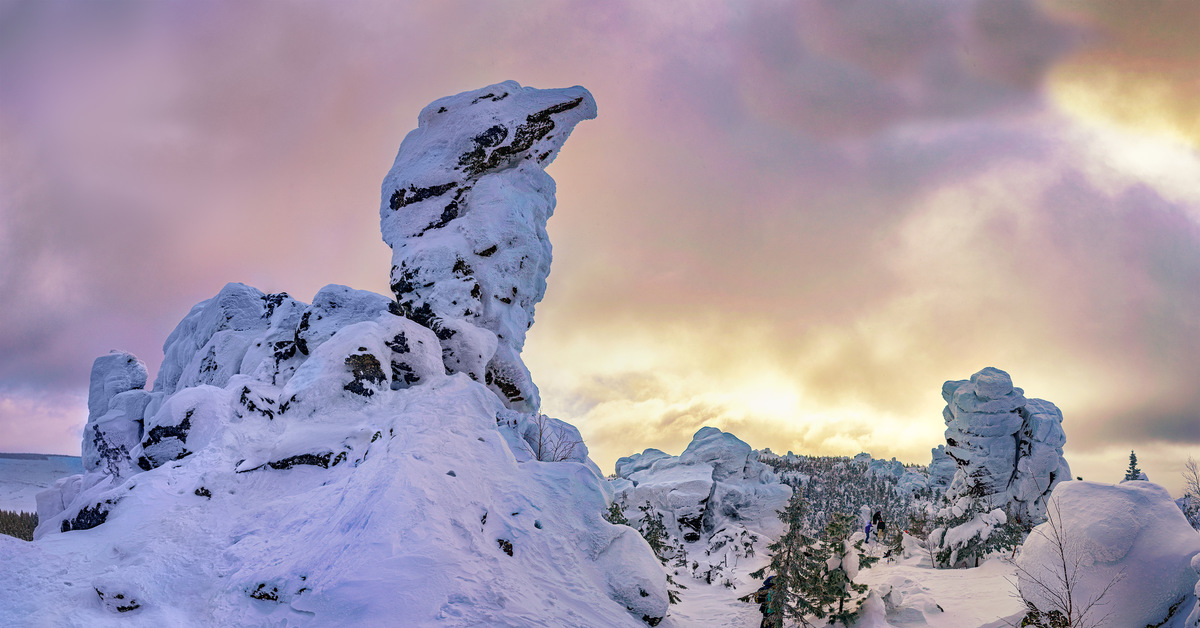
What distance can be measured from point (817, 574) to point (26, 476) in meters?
99.8

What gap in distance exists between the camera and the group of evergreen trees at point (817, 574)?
1299 centimetres

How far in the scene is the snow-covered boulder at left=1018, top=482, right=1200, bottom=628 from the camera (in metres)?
10.0

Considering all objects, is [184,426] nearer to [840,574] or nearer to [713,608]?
[713,608]

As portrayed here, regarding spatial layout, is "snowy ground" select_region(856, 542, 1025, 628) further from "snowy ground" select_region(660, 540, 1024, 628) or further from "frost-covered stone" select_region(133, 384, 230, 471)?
"frost-covered stone" select_region(133, 384, 230, 471)

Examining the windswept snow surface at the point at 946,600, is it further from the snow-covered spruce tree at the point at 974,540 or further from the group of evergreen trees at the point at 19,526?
the group of evergreen trees at the point at 19,526

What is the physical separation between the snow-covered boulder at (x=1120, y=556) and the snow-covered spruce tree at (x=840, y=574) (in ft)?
10.9

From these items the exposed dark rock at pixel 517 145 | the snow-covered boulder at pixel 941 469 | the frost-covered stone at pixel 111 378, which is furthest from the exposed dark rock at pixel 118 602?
the snow-covered boulder at pixel 941 469

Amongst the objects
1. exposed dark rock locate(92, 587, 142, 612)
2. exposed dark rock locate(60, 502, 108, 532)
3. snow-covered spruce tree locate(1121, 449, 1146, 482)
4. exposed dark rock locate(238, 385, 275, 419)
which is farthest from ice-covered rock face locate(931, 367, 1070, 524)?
exposed dark rock locate(60, 502, 108, 532)

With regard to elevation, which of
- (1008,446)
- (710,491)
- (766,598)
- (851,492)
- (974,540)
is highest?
(1008,446)

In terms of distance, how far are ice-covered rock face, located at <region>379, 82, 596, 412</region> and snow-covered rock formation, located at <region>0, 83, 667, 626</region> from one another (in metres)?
0.07

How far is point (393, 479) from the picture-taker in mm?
8367

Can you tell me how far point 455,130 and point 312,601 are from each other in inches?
587

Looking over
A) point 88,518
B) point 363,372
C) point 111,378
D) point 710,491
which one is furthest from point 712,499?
point 88,518

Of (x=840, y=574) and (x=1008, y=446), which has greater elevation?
(x=1008, y=446)
